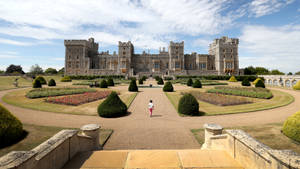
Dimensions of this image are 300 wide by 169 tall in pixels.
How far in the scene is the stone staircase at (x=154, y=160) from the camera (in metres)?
3.93

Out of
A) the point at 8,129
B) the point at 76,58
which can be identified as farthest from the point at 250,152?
the point at 76,58

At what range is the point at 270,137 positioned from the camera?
706cm

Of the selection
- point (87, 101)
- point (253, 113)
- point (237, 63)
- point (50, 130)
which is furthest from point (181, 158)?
point (237, 63)

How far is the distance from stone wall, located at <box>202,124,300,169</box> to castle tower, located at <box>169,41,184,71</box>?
210ft

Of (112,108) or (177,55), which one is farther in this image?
(177,55)

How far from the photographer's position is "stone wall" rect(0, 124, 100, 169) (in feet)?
9.04

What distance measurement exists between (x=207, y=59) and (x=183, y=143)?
231 ft

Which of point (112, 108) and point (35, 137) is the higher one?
point (112, 108)

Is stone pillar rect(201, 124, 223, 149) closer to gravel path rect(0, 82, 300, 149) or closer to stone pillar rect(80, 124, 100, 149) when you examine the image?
gravel path rect(0, 82, 300, 149)

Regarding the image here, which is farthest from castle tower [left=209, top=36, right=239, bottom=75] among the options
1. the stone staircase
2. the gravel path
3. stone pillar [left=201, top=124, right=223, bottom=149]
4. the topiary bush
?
the stone staircase

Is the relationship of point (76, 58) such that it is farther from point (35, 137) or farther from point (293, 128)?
point (293, 128)

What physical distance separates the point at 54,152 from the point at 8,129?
456 cm

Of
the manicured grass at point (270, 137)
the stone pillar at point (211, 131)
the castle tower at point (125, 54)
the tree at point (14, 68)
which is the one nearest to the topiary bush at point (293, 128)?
the manicured grass at point (270, 137)

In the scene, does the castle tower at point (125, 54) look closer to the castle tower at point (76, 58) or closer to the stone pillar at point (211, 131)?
the castle tower at point (76, 58)
